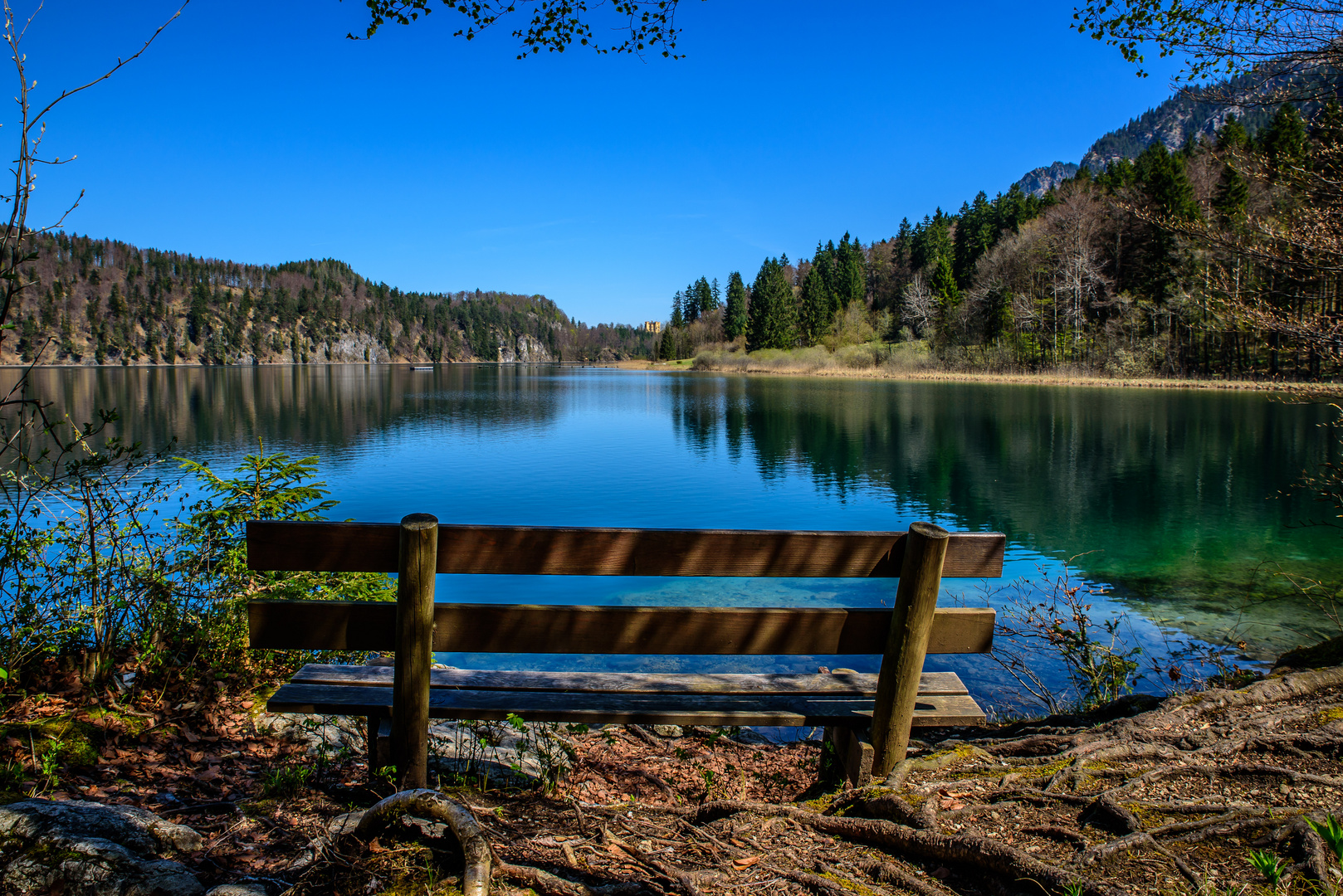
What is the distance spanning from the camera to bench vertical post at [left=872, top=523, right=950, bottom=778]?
8.99 ft

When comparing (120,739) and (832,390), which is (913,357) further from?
(120,739)

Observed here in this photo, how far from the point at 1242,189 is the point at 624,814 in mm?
58973

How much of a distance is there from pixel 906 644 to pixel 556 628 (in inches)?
55.8

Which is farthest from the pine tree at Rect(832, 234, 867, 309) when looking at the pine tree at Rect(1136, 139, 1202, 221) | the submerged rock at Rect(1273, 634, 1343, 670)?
the submerged rock at Rect(1273, 634, 1343, 670)

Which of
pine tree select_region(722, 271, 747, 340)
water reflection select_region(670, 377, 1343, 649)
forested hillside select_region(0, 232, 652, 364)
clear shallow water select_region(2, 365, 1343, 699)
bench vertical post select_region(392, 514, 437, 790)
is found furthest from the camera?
forested hillside select_region(0, 232, 652, 364)

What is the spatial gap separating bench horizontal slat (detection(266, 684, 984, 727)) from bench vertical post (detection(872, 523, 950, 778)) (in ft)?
0.51

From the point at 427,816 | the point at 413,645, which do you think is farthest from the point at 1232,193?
the point at 427,816

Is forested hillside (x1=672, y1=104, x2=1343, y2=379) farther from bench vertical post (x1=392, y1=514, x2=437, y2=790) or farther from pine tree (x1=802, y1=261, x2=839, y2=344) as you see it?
bench vertical post (x1=392, y1=514, x2=437, y2=790)

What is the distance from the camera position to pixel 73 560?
4.43 metres

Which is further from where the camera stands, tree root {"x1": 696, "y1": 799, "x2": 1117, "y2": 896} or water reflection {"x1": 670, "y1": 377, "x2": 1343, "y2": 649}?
water reflection {"x1": 670, "y1": 377, "x2": 1343, "y2": 649}

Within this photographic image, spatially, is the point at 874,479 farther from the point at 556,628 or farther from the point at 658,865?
the point at 658,865

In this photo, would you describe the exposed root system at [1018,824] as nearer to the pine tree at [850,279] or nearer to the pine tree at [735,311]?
the pine tree at [850,279]

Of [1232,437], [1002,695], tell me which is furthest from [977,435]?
[1002,695]

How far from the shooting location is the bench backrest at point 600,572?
2662mm
